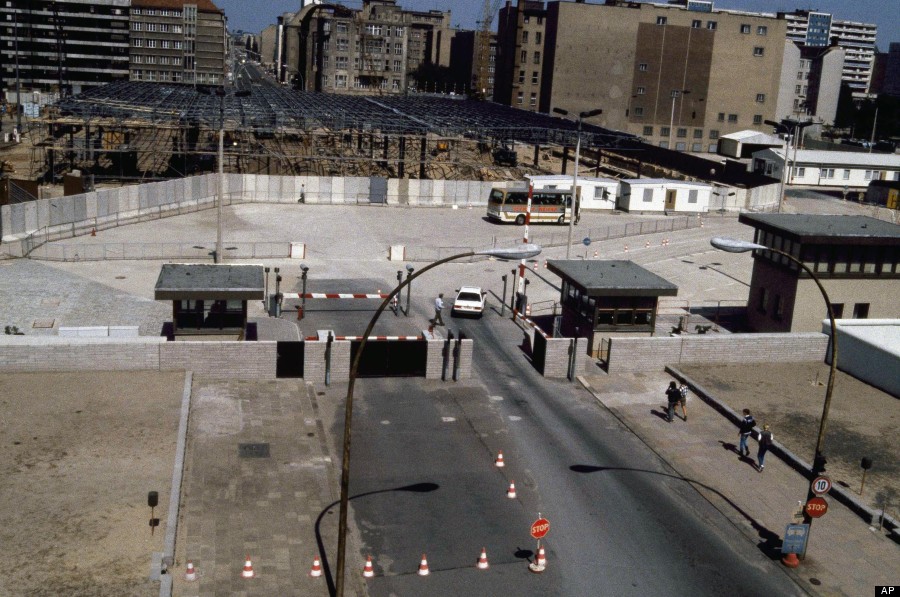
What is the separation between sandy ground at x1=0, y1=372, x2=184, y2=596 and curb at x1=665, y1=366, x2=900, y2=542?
16.2 metres

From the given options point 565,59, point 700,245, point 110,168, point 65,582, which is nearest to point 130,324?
point 65,582

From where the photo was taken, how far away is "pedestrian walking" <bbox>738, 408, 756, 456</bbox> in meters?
25.5

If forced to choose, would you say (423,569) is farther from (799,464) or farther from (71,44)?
(71,44)

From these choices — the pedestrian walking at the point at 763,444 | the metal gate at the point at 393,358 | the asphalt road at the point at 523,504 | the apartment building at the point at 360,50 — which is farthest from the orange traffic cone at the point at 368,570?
the apartment building at the point at 360,50

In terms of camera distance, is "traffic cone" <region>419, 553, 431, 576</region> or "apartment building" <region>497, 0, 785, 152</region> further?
"apartment building" <region>497, 0, 785, 152</region>

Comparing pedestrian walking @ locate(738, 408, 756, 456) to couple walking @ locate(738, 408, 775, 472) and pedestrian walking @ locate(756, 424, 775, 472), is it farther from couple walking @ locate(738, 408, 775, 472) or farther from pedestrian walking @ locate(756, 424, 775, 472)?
pedestrian walking @ locate(756, 424, 775, 472)

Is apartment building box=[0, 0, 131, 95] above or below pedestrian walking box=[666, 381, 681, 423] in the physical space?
above

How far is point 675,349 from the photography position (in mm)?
33156

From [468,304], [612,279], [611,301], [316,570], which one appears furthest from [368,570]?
[468,304]

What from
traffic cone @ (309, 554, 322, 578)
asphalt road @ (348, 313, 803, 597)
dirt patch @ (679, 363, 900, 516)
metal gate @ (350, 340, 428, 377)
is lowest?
asphalt road @ (348, 313, 803, 597)

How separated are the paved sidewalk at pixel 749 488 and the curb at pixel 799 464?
184mm

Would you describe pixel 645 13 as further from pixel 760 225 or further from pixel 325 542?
pixel 325 542

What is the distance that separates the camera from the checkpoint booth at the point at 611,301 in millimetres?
33750

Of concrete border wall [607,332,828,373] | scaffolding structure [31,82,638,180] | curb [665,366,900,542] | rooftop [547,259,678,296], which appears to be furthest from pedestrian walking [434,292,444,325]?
scaffolding structure [31,82,638,180]
